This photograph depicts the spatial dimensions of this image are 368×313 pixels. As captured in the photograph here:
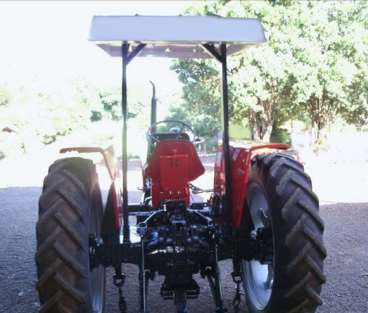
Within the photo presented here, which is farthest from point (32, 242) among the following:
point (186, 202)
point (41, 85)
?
point (41, 85)

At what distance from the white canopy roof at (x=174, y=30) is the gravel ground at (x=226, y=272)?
2.36 m

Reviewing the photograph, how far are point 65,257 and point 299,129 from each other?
34943mm

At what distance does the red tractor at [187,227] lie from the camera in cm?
283

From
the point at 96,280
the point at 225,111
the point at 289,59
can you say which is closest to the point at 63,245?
the point at 96,280

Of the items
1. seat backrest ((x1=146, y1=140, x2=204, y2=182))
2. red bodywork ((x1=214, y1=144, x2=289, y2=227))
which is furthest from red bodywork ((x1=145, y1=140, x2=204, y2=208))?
red bodywork ((x1=214, y1=144, x2=289, y2=227))

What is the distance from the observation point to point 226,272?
5.28 metres

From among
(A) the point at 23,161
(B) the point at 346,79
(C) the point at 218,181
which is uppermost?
(B) the point at 346,79

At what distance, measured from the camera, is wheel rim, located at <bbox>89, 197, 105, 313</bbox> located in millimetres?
3463

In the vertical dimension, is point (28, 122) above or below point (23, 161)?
above

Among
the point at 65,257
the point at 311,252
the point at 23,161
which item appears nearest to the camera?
the point at 65,257

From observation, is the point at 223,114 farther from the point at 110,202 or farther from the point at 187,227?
the point at 110,202

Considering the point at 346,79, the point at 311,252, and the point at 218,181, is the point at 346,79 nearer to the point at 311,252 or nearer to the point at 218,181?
the point at 218,181

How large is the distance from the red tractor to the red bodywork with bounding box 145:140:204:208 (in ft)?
0.05

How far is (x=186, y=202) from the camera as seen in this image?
4.58 meters
